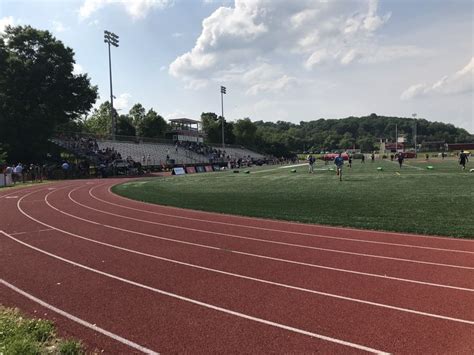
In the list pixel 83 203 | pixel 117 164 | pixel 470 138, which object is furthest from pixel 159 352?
pixel 470 138

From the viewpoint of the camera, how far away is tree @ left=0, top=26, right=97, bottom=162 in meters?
41.1

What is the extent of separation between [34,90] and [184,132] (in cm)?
3323

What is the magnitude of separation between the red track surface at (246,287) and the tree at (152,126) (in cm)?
8516

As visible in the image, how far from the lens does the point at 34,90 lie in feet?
147

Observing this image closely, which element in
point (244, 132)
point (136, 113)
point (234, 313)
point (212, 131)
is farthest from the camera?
point (244, 132)

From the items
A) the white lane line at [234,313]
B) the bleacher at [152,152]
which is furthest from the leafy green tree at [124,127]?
the white lane line at [234,313]

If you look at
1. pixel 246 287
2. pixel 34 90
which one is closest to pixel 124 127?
pixel 34 90

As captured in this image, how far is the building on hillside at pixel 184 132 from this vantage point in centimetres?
7344

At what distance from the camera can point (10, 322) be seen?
17.0ft

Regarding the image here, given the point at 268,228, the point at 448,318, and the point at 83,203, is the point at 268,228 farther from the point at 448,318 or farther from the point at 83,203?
the point at 83,203

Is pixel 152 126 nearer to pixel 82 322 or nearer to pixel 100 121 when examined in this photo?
pixel 100 121

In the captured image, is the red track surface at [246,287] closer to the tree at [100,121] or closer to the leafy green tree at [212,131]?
the tree at [100,121]

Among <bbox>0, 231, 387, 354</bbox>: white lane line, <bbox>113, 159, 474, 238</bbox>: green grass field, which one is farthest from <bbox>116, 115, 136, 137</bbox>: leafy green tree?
<bbox>0, 231, 387, 354</bbox>: white lane line

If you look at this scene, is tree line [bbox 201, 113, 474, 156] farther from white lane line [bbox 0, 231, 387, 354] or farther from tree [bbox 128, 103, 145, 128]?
white lane line [bbox 0, 231, 387, 354]
